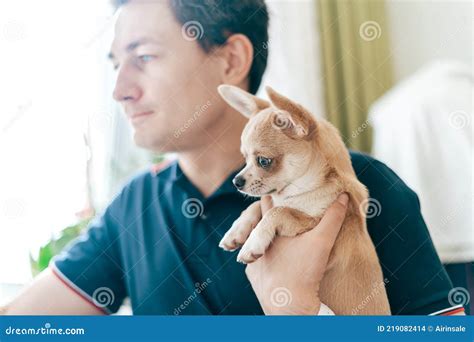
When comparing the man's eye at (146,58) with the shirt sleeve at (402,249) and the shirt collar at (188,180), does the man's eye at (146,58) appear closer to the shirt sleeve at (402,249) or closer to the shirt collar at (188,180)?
the shirt collar at (188,180)

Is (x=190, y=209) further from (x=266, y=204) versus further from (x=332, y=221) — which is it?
(x=332, y=221)

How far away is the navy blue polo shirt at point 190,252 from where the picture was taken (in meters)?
1.23

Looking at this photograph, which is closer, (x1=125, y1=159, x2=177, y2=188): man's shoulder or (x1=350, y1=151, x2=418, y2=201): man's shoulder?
(x1=350, y1=151, x2=418, y2=201): man's shoulder

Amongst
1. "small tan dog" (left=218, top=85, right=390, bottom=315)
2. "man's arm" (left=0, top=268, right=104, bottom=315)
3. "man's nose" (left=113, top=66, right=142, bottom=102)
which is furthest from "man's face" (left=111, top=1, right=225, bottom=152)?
"man's arm" (left=0, top=268, right=104, bottom=315)

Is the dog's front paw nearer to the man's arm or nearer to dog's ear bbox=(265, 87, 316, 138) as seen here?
dog's ear bbox=(265, 87, 316, 138)

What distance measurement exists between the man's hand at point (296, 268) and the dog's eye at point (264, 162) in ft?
0.29

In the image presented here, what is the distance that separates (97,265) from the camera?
4.34 feet

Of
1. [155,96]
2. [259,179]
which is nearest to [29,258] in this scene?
[155,96]

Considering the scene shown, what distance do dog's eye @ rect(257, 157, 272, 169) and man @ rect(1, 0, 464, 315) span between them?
10 centimetres

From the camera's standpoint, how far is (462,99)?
1.30 meters

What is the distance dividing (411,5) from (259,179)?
59cm

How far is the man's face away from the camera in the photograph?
1.29 m

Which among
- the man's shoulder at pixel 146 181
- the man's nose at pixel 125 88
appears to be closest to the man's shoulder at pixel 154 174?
the man's shoulder at pixel 146 181
